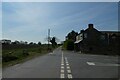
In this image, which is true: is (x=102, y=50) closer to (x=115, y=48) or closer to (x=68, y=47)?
(x=115, y=48)

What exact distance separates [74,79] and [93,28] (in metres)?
71.0

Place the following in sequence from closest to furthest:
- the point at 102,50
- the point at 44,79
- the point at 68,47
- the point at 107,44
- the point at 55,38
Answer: the point at 44,79, the point at 102,50, the point at 107,44, the point at 68,47, the point at 55,38

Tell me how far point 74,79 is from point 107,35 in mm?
73169

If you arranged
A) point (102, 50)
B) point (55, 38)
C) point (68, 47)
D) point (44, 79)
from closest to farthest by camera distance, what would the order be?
point (44, 79) < point (102, 50) < point (68, 47) < point (55, 38)

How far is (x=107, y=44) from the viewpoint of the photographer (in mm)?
78625

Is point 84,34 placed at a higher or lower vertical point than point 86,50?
higher

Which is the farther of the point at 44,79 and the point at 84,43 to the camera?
the point at 84,43

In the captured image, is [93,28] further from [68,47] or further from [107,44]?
[68,47]

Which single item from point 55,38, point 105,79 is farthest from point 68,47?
point 105,79

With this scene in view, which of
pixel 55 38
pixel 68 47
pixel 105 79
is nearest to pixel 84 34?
pixel 68 47

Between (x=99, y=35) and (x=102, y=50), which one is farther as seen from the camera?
(x=99, y=35)

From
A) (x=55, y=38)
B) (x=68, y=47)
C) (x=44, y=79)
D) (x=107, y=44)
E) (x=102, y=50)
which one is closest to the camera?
(x=44, y=79)

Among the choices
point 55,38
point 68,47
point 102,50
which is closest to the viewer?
point 102,50

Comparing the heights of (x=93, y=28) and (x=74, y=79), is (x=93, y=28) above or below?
above
